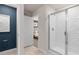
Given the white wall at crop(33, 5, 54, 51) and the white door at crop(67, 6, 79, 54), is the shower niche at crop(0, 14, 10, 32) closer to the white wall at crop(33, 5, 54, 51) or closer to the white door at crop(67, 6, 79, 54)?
the white wall at crop(33, 5, 54, 51)

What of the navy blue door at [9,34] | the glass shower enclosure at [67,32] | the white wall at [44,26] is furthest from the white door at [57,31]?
the navy blue door at [9,34]

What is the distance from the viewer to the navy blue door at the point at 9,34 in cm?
254

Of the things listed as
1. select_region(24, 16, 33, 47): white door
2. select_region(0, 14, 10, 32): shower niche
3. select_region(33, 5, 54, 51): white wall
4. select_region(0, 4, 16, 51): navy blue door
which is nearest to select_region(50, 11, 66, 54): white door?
select_region(33, 5, 54, 51): white wall

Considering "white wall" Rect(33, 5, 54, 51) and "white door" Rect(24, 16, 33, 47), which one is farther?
"white door" Rect(24, 16, 33, 47)

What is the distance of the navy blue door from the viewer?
2.54 meters

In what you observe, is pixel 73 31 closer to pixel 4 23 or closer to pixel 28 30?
pixel 28 30

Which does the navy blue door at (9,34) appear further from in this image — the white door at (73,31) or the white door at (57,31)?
the white door at (73,31)

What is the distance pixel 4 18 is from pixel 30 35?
152 cm

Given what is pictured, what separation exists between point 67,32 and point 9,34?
6.37ft

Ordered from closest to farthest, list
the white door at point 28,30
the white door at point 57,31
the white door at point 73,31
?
the white door at point 73,31 < the white door at point 57,31 < the white door at point 28,30

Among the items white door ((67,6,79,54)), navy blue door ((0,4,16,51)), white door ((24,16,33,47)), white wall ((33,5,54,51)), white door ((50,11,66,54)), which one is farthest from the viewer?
white door ((24,16,33,47))

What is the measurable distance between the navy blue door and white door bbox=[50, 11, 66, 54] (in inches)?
54.8

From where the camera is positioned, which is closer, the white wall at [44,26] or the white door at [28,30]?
the white wall at [44,26]
